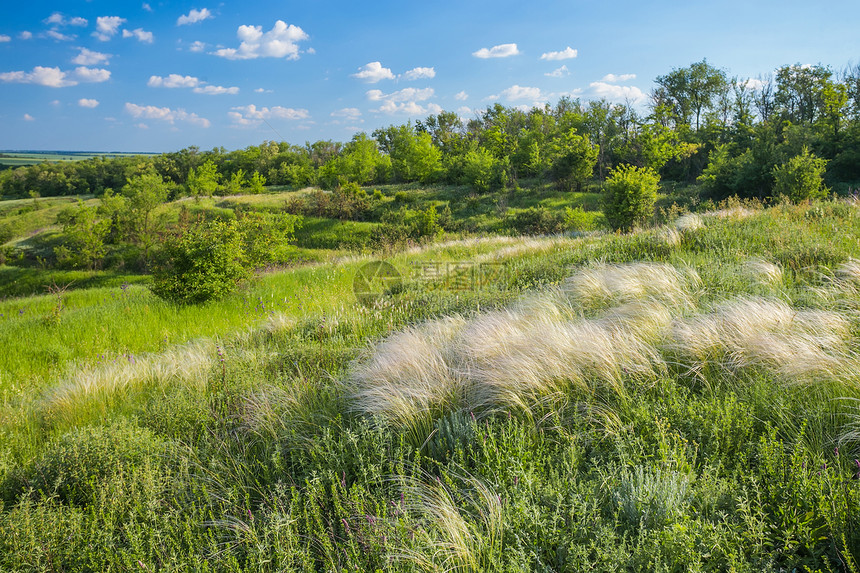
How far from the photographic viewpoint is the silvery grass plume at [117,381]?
158 inches

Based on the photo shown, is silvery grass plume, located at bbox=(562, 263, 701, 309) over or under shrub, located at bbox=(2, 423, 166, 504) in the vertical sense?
over

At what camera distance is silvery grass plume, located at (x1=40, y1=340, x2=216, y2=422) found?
4004 mm

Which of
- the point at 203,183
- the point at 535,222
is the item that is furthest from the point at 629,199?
the point at 203,183

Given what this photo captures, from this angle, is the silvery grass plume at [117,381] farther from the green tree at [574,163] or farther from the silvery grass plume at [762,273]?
the green tree at [574,163]

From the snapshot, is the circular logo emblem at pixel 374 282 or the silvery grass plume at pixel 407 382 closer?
the silvery grass plume at pixel 407 382

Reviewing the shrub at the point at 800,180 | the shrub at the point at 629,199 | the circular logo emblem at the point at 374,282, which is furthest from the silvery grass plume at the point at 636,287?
the shrub at the point at 800,180

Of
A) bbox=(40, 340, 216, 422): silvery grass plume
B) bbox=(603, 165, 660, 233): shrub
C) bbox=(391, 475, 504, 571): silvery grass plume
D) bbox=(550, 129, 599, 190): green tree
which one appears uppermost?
bbox=(550, 129, 599, 190): green tree

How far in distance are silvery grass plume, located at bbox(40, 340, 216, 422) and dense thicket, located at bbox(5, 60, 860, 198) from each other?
37.0 m

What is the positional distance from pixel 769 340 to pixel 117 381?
19.3 ft

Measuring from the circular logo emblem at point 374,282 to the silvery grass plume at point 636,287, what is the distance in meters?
3.11

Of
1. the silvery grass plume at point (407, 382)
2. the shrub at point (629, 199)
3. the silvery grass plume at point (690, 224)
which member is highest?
the shrub at point (629, 199)

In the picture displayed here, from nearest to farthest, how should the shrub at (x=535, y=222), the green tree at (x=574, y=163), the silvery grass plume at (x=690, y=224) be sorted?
the silvery grass plume at (x=690, y=224) → the shrub at (x=535, y=222) → the green tree at (x=574, y=163)

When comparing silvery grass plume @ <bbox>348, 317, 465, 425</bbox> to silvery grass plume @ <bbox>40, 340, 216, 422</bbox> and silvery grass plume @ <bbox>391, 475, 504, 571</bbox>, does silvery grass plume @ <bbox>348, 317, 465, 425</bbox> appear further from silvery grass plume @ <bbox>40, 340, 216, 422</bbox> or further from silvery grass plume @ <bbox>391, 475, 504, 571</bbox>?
silvery grass plume @ <bbox>40, 340, 216, 422</bbox>

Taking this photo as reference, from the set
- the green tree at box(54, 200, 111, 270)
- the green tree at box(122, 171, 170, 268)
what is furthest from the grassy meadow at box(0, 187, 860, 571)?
the green tree at box(122, 171, 170, 268)
